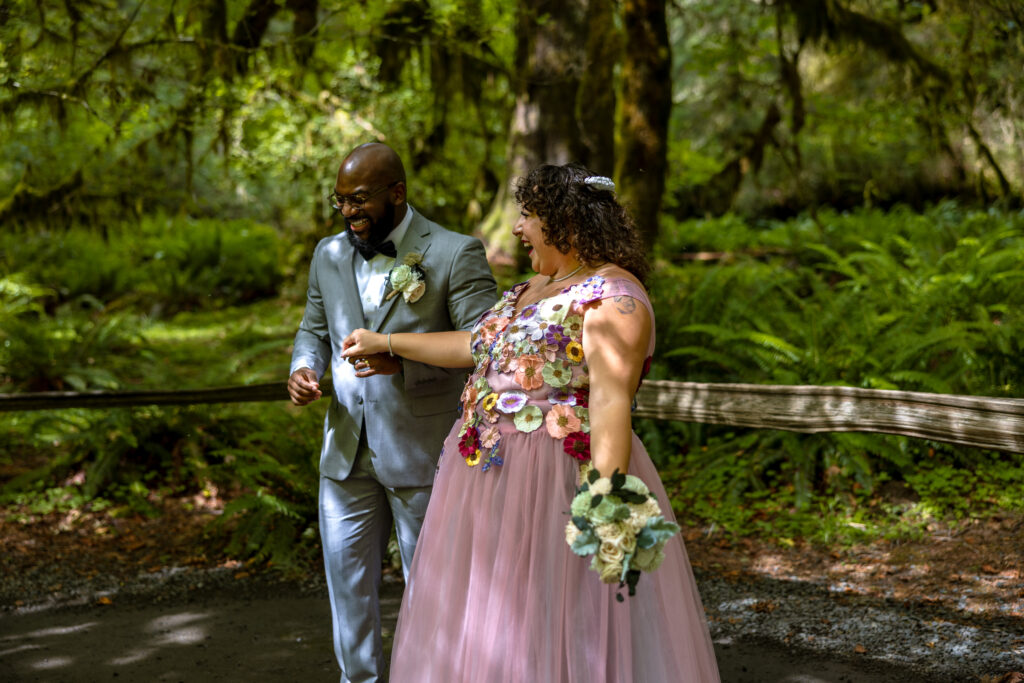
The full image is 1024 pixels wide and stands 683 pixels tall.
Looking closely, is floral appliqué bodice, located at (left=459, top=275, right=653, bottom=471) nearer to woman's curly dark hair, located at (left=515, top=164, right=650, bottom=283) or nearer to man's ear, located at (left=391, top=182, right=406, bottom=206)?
woman's curly dark hair, located at (left=515, top=164, right=650, bottom=283)

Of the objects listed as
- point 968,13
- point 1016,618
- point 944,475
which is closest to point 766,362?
point 944,475

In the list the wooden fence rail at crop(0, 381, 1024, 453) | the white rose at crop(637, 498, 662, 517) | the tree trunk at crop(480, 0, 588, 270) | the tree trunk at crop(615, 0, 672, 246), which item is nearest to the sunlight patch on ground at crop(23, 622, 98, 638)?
the wooden fence rail at crop(0, 381, 1024, 453)

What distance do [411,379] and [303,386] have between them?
1.30 ft

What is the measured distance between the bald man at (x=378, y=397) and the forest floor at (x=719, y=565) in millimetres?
1005

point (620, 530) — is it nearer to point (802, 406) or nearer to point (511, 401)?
point (511, 401)

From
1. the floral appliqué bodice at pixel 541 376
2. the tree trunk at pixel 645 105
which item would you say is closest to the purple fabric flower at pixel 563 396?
the floral appliqué bodice at pixel 541 376

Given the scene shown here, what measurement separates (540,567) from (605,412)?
Result: 0.53 metres

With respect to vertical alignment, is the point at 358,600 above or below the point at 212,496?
above

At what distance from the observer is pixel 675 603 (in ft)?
8.76

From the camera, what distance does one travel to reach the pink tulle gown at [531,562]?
2592 millimetres

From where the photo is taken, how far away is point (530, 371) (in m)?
2.77

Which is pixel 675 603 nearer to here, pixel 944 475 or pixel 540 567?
pixel 540 567

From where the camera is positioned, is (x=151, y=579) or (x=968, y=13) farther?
(x=968, y=13)

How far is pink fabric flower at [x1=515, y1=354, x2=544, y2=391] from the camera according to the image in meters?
2.75
